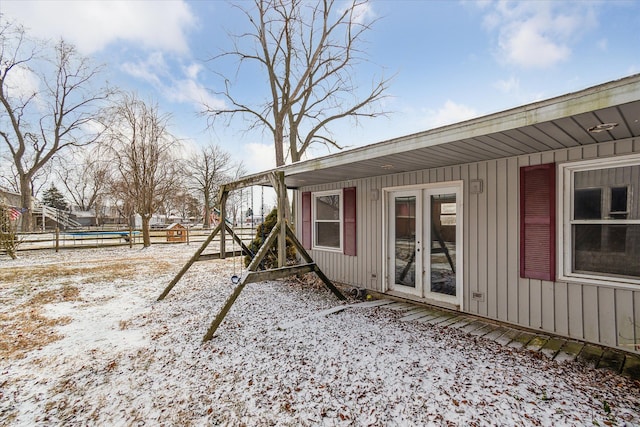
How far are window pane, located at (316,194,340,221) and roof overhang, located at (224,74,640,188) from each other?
165cm

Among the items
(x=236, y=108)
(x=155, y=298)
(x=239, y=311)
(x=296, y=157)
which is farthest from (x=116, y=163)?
(x=239, y=311)

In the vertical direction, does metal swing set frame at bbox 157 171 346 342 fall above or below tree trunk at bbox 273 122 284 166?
below

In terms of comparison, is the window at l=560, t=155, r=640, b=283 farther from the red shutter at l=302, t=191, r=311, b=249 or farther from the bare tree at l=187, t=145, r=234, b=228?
the bare tree at l=187, t=145, r=234, b=228

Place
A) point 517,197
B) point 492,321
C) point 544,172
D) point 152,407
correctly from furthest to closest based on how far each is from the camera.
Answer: point 492,321
point 517,197
point 544,172
point 152,407

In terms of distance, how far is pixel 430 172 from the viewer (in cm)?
420

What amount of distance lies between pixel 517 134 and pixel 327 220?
388cm

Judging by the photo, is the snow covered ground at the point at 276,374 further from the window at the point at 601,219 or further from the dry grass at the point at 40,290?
the window at the point at 601,219

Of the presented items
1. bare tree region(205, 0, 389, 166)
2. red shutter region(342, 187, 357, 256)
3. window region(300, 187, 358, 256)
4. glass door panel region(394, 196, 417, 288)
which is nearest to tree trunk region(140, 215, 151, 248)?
bare tree region(205, 0, 389, 166)

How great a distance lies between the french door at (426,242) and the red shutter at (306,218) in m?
2.06

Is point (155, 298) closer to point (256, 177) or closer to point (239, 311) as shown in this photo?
point (239, 311)

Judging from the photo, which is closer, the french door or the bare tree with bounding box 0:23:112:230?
the french door

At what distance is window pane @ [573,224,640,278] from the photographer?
2.77 metres

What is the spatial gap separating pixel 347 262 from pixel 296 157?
297 inches

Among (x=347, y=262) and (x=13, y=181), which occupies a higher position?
(x=13, y=181)
